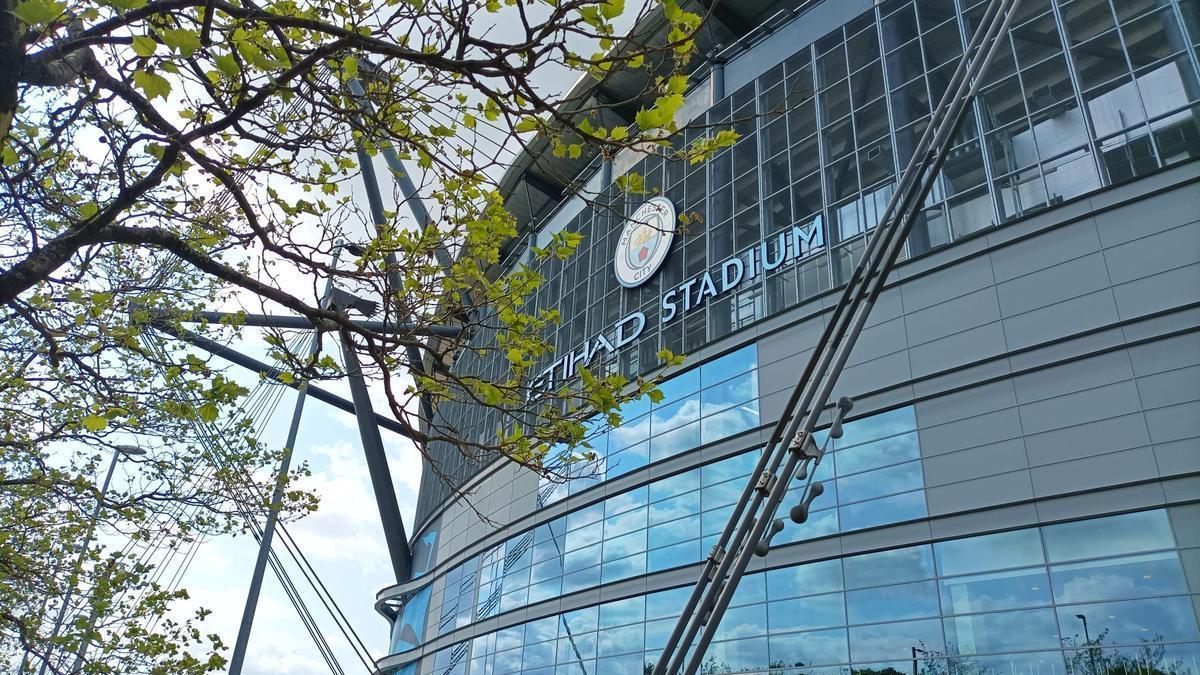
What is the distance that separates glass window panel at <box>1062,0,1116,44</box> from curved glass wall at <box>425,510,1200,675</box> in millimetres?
10164

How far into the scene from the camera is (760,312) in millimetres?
22703

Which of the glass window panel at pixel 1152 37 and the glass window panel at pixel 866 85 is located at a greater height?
the glass window panel at pixel 866 85

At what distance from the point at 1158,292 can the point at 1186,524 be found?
13.4 ft

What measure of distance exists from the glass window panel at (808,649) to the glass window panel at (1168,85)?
1200 cm

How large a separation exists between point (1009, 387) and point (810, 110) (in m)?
10.4

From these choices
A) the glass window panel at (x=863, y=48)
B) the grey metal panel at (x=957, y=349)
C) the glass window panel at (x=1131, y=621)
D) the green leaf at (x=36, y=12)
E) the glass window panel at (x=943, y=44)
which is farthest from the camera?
the glass window panel at (x=863, y=48)

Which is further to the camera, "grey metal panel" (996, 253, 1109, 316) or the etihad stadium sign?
the etihad stadium sign

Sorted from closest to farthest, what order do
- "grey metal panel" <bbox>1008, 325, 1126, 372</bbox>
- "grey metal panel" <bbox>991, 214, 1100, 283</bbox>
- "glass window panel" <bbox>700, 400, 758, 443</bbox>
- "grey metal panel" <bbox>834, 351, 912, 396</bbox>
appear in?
"grey metal panel" <bbox>1008, 325, 1126, 372</bbox> < "grey metal panel" <bbox>991, 214, 1100, 283</bbox> < "grey metal panel" <bbox>834, 351, 912, 396</bbox> < "glass window panel" <bbox>700, 400, 758, 443</bbox>

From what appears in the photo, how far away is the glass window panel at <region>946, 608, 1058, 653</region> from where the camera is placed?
15.1 metres

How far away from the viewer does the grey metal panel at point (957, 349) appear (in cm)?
1738

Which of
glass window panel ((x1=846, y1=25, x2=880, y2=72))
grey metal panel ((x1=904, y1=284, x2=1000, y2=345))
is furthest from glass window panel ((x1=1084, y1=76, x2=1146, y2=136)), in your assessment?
glass window panel ((x1=846, y1=25, x2=880, y2=72))

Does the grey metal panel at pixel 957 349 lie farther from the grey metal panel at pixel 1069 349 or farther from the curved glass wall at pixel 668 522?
the curved glass wall at pixel 668 522

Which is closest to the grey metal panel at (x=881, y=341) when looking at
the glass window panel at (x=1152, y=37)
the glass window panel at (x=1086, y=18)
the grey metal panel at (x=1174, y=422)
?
the grey metal panel at (x=1174, y=422)

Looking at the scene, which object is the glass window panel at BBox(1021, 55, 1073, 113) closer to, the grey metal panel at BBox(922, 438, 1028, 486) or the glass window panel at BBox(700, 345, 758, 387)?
the grey metal panel at BBox(922, 438, 1028, 486)
